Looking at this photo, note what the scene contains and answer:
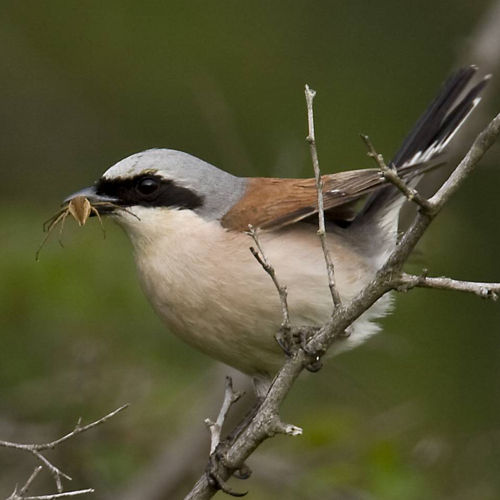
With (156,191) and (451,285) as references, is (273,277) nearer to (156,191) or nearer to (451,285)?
(451,285)

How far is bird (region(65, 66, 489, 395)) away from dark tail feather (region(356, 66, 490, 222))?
0.72 feet

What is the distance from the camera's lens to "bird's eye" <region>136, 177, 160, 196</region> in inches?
177

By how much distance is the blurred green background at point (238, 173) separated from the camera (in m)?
5.54

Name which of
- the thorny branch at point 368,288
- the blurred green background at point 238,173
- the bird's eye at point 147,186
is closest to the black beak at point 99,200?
the bird's eye at point 147,186

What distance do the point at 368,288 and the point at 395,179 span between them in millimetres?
500

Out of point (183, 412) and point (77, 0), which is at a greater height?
point (77, 0)

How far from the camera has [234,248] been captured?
434cm

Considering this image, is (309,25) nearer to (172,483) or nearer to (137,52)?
(137,52)

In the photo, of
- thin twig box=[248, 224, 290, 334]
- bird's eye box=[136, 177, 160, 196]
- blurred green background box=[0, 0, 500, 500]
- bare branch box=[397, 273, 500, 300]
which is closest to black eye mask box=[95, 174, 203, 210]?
bird's eye box=[136, 177, 160, 196]

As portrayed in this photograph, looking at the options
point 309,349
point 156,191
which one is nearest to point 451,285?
point 309,349

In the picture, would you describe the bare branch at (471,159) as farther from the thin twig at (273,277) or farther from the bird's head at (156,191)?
the bird's head at (156,191)

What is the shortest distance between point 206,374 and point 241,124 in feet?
7.85

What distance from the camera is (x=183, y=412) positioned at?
5.97 m

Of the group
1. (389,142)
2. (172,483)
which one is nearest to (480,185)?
(389,142)
